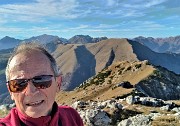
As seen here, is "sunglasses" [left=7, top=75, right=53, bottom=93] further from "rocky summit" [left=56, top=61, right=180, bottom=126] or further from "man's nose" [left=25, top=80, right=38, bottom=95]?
"rocky summit" [left=56, top=61, right=180, bottom=126]

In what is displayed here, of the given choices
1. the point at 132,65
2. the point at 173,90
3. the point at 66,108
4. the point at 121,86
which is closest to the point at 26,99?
the point at 66,108

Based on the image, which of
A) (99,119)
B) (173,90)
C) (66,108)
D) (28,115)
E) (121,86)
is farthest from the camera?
(173,90)

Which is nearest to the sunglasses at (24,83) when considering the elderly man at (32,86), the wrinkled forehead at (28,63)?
the elderly man at (32,86)

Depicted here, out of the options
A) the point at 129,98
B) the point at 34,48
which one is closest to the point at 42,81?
the point at 34,48

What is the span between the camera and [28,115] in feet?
15.7

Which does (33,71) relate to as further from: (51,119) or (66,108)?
(66,108)

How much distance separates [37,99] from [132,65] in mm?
152198

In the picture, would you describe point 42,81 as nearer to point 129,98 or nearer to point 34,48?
point 34,48

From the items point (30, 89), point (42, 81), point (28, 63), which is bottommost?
point (30, 89)

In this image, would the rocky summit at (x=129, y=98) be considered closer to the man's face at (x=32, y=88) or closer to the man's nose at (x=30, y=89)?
the man's face at (x=32, y=88)

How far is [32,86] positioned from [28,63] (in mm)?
371

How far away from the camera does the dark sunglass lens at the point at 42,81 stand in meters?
5.00

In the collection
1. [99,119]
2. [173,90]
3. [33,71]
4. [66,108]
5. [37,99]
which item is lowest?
[173,90]

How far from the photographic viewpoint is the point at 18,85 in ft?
16.2
